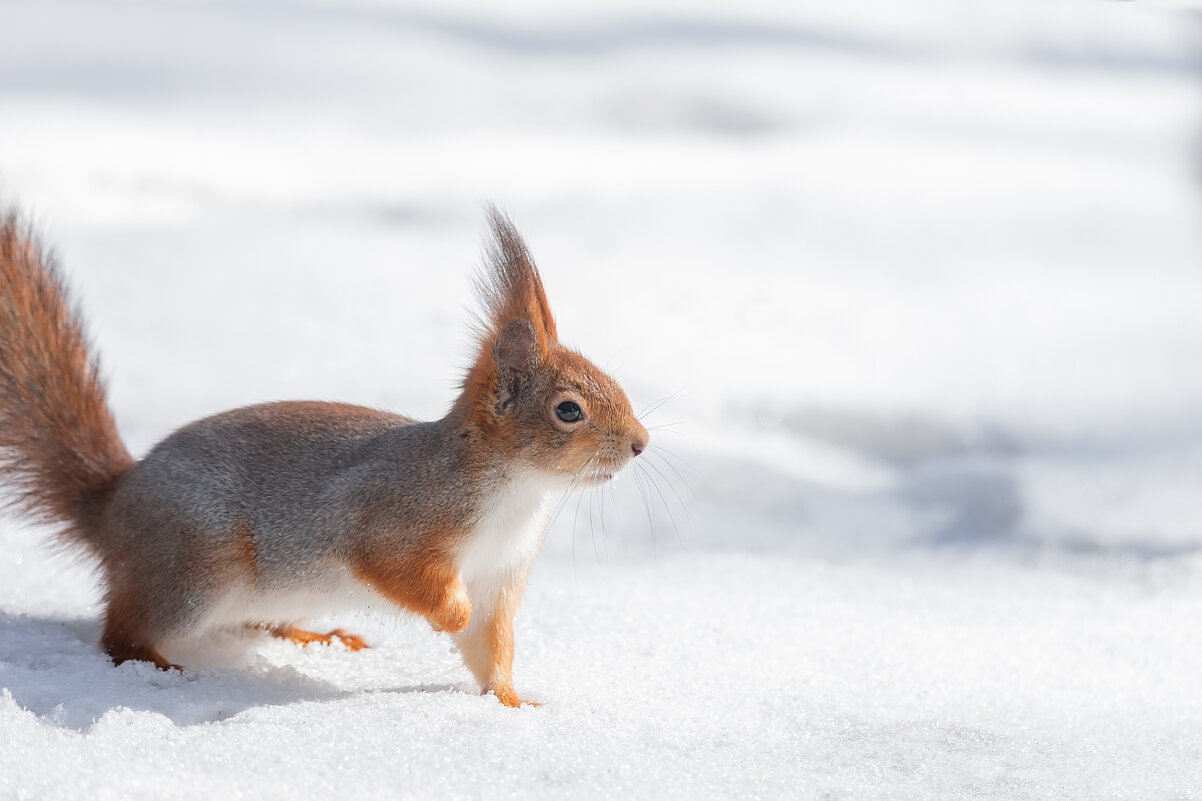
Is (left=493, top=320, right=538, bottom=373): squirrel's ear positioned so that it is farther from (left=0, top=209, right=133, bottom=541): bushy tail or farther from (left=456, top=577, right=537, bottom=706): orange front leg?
(left=0, top=209, right=133, bottom=541): bushy tail

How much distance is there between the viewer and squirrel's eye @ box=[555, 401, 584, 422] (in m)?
2.21

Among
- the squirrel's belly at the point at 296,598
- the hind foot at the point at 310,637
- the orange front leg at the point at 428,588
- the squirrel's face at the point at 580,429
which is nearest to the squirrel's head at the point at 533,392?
the squirrel's face at the point at 580,429

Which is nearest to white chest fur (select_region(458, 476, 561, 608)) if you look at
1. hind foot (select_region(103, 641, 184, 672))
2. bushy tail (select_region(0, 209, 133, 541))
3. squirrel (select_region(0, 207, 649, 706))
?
squirrel (select_region(0, 207, 649, 706))

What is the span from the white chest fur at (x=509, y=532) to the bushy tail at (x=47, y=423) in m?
0.77

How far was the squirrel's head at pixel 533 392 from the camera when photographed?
2209 millimetres

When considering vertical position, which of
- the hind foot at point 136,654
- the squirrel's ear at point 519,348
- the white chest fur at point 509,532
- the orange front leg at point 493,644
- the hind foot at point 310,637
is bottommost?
the hind foot at point 136,654

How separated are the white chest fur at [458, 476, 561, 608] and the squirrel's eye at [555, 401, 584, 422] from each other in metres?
0.11

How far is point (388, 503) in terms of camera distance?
7.38 feet

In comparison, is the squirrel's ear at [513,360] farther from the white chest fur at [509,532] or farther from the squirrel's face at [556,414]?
the white chest fur at [509,532]

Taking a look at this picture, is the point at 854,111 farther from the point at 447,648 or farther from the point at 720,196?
the point at 447,648

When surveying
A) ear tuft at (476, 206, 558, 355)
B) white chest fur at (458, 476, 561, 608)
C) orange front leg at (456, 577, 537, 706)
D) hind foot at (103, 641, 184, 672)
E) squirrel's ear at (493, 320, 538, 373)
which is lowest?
hind foot at (103, 641, 184, 672)

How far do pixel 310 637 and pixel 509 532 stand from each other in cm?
60

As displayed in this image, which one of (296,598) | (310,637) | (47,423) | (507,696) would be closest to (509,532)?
(507,696)

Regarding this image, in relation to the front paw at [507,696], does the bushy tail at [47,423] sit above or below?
above
